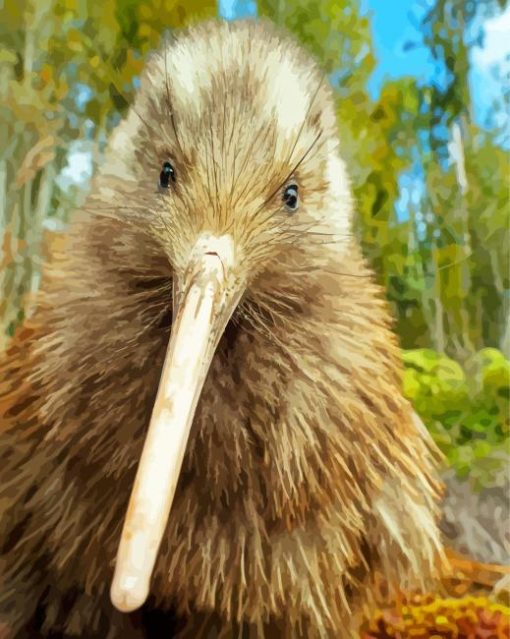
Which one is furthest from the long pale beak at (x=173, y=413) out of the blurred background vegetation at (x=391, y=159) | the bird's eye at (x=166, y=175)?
the blurred background vegetation at (x=391, y=159)

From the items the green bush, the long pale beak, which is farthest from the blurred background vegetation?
the long pale beak

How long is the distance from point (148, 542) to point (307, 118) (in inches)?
19.4

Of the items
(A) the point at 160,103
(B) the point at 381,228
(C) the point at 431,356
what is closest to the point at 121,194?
(A) the point at 160,103

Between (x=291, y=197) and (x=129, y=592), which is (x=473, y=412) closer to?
(x=291, y=197)

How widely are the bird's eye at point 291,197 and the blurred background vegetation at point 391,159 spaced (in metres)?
0.14

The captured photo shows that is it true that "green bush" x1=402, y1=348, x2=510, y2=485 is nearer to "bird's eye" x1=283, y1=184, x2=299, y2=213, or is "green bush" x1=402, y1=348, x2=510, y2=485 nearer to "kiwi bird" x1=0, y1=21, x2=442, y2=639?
"kiwi bird" x1=0, y1=21, x2=442, y2=639

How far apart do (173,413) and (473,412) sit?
490 millimetres

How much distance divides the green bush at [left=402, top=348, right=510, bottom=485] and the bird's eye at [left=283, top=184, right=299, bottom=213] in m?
0.27

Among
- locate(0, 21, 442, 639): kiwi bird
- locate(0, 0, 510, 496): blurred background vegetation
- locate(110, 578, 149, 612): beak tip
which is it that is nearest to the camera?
locate(110, 578, 149, 612): beak tip

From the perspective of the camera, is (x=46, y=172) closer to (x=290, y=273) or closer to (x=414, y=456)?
(x=290, y=273)

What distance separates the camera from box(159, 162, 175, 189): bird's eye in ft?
2.91

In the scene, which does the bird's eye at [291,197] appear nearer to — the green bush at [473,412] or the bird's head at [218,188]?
the bird's head at [218,188]

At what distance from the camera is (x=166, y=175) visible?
89cm

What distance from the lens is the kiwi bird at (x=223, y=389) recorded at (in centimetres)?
88
